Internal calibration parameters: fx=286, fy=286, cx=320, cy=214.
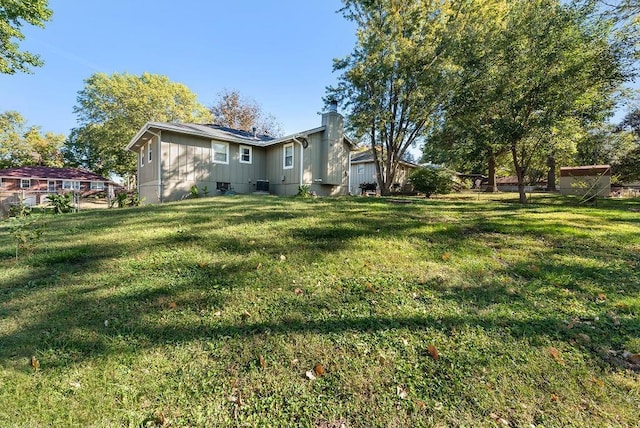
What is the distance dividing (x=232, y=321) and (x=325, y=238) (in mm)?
2557

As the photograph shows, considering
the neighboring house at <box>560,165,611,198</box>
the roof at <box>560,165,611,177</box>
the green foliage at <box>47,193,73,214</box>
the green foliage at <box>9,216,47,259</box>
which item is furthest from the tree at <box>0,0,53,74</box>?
the roof at <box>560,165,611,177</box>

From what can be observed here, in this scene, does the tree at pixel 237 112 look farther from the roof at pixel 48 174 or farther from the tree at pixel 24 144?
the tree at pixel 24 144

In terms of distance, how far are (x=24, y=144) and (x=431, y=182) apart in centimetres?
4844

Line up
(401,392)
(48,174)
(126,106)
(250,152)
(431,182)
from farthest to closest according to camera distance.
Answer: (48,174), (126,106), (431,182), (250,152), (401,392)

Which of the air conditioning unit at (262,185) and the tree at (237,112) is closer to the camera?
the air conditioning unit at (262,185)

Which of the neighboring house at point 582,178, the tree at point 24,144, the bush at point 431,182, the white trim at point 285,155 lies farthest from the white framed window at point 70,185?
Result: the neighboring house at point 582,178

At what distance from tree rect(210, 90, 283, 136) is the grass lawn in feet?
86.2

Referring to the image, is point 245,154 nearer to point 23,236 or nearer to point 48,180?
point 23,236

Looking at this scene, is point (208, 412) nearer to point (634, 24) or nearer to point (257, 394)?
point (257, 394)

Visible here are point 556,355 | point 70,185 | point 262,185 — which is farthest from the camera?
point 70,185

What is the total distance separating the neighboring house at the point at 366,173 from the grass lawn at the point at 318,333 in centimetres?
1851

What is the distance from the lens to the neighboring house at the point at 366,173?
23047mm

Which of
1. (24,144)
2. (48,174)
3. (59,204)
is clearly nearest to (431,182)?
(59,204)

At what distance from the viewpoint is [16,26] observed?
13445 mm
